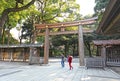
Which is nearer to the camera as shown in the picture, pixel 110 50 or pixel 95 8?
pixel 110 50

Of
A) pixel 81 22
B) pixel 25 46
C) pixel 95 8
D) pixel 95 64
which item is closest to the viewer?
pixel 95 64

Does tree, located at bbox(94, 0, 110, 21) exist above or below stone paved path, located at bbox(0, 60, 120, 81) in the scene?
above

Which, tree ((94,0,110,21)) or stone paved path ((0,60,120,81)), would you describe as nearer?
stone paved path ((0,60,120,81))

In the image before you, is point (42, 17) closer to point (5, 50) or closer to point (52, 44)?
point (5, 50)

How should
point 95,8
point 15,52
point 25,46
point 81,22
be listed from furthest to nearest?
1. point 95,8
2. point 15,52
3. point 25,46
4. point 81,22

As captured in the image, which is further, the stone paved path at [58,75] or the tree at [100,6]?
the tree at [100,6]

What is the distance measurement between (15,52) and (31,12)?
25.0 ft

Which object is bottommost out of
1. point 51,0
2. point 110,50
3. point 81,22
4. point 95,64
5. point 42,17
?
point 95,64

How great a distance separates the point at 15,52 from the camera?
27156 mm

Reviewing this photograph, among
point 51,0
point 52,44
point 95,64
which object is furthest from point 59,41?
point 95,64

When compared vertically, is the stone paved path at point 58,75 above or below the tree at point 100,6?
below

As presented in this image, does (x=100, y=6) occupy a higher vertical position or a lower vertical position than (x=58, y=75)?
higher

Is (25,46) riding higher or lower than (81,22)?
lower

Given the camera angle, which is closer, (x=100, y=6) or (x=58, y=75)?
(x=58, y=75)
